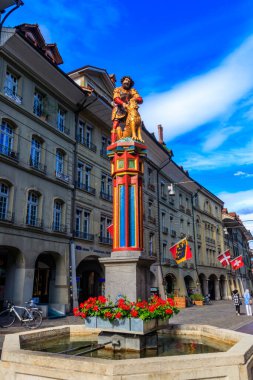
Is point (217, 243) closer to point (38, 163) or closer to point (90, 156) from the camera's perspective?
point (90, 156)

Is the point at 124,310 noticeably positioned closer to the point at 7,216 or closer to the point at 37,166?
the point at 7,216

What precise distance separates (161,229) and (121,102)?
28.4 metres

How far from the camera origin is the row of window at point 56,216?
18.4 meters

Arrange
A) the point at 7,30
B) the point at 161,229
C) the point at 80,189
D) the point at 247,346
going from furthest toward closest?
the point at 161,229, the point at 80,189, the point at 7,30, the point at 247,346

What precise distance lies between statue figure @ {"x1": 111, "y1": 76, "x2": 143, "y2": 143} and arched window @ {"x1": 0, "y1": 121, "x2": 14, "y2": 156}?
433 inches

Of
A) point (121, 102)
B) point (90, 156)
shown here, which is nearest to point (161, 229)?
point (90, 156)

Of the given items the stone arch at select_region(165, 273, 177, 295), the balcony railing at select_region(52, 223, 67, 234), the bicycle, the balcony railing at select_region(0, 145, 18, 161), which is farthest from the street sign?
the stone arch at select_region(165, 273, 177, 295)

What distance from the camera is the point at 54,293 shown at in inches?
842

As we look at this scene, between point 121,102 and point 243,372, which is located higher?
point 121,102

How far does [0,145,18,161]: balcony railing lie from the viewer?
18.4 metres

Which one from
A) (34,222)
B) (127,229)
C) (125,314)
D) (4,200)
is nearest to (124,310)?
(125,314)

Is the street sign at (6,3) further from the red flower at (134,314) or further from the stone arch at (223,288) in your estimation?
the stone arch at (223,288)

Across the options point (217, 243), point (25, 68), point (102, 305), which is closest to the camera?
point (102, 305)

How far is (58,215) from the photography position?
22.5 metres
